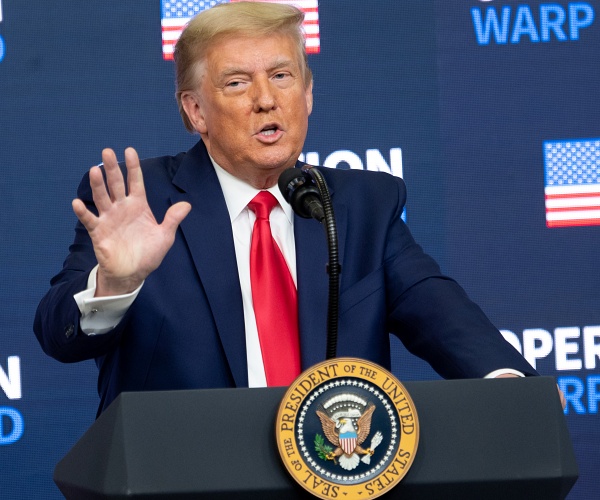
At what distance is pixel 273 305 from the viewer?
1.90 metres

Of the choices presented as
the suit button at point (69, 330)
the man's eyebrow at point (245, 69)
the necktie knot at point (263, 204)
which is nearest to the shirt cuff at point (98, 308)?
the suit button at point (69, 330)

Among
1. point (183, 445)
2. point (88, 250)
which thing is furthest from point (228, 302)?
point (183, 445)

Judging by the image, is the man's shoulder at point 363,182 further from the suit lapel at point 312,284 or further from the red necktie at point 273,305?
the red necktie at point 273,305

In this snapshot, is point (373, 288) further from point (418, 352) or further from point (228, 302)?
point (228, 302)

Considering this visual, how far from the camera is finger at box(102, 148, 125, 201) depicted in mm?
1403

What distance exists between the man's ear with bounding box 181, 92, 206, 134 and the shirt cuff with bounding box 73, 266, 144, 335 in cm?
65

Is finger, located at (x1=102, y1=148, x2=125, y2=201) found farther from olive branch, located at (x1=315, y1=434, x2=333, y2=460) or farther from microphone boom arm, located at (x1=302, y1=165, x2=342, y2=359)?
olive branch, located at (x1=315, y1=434, x2=333, y2=460)

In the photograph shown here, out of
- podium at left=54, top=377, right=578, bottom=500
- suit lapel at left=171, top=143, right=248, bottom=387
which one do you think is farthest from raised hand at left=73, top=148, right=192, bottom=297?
suit lapel at left=171, top=143, right=248, bottom=387

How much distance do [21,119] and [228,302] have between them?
1206mm

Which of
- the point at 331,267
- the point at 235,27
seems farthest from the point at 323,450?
the point at 235,27

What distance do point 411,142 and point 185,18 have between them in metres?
0.68

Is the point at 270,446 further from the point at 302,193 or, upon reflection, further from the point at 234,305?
the point at 234,305

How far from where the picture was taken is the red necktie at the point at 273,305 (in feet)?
6.04

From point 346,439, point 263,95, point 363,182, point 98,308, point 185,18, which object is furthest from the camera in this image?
point 185,18
